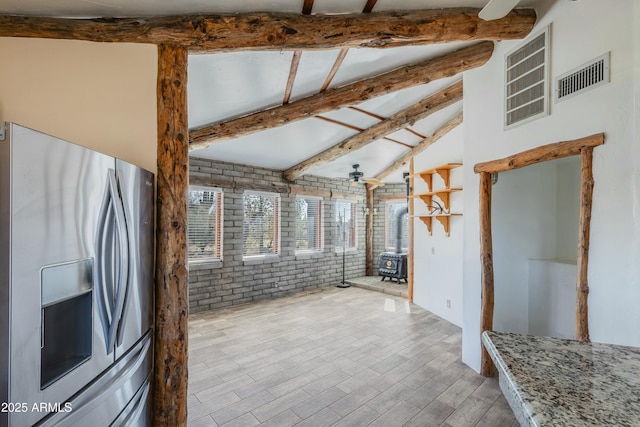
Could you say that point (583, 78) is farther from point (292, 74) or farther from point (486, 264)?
point (292, 74)

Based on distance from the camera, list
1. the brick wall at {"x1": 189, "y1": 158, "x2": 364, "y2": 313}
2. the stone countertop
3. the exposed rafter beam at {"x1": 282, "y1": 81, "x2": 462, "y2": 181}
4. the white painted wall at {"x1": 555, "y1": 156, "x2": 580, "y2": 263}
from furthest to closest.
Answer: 1. the brick wall at {"x1": 189, "y1": 158, "x2": 364, "y2": 313}
2. the exposed rafter beam at {"x1": 282, "y1": 81, "x2": 462, "y2": 181}
3. the white painted wall at {"x1": 555, "y1": 156, "x2": 580, "y2": 263}
4. the stone countertop

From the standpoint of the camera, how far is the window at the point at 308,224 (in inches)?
247

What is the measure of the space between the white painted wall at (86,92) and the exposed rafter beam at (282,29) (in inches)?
2.8

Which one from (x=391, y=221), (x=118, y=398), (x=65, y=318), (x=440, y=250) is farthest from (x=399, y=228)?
(x=65, y=318)

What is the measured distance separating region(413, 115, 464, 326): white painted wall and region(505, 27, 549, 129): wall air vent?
1534 millimetres

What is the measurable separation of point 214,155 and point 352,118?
2.34m

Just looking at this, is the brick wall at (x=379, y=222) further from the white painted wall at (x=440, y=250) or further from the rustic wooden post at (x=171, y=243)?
the rustic wooden post at (x=171, y=243)

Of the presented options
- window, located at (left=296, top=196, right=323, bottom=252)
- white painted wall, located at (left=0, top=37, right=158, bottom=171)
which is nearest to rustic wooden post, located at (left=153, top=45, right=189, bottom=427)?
white painted wall, located at (left=0, top=37, right=158, bottom=171)

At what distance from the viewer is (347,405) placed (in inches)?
94.1

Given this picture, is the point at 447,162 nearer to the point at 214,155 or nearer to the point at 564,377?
the point at 214,155

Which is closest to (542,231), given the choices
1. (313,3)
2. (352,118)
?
(352,118)

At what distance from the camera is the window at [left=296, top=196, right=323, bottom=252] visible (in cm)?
629

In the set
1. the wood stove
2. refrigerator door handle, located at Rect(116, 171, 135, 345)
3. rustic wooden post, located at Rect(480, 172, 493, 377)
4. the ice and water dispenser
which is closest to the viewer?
the ice and water dispenser

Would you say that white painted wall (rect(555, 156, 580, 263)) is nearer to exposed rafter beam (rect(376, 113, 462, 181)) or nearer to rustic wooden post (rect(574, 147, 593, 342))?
exposed rafter beam (rect(376, 113, 462, 181))
